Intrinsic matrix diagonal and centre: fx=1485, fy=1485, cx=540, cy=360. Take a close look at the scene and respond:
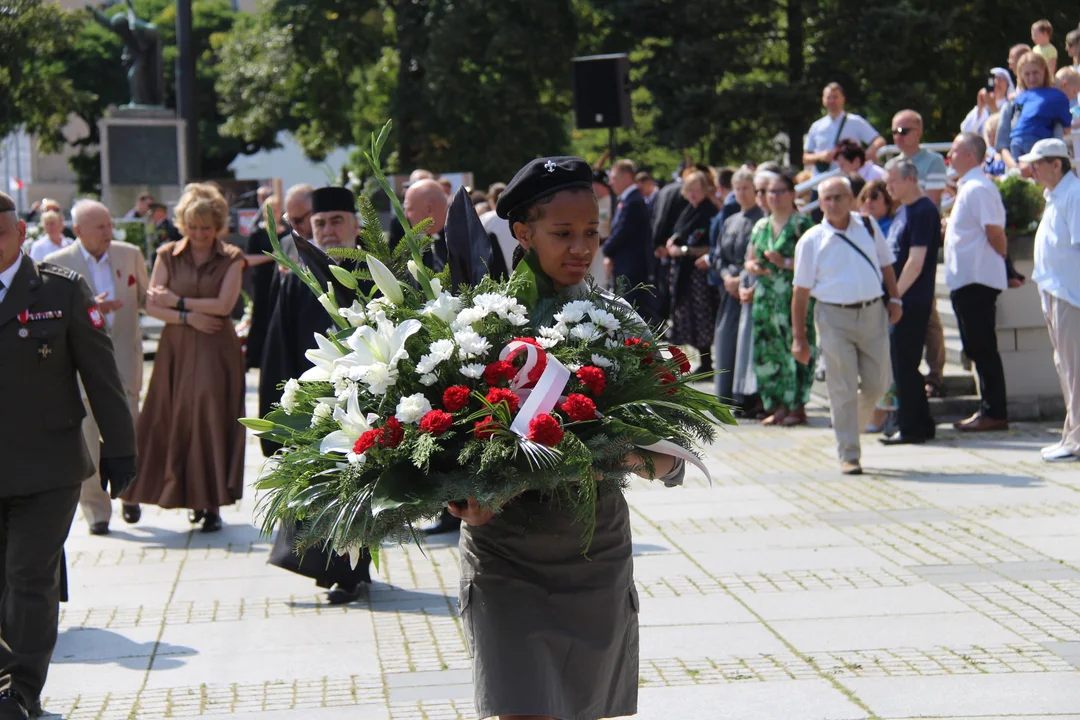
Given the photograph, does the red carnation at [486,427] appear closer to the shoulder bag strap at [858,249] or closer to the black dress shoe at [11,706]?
the black dress shoe at [11,706]

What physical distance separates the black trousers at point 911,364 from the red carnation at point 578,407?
8.43m

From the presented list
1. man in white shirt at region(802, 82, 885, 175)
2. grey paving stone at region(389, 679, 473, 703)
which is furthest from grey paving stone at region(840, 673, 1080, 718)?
man in white shirt at region(802, 82, 885, 175)

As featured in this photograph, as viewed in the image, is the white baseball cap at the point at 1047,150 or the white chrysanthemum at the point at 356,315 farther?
the white baseball cap at the point at 1047,150

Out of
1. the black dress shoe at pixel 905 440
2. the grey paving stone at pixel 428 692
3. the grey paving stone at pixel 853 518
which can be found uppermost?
the black dress shoe at pixel 905 440

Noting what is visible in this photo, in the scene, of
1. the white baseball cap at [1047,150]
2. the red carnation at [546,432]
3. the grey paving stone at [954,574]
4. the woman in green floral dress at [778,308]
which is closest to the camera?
the red carnation at [546,432]

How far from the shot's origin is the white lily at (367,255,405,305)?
3670 millimetres

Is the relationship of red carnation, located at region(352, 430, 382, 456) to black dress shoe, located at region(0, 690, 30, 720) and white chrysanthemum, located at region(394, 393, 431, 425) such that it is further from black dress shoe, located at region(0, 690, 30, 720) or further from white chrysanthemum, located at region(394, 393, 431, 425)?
black dress shoe, located at region(0, 690, 30, 720)

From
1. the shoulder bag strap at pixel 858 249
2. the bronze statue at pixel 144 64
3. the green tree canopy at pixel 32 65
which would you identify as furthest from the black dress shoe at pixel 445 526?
the green tree canopy at pixel 32 65

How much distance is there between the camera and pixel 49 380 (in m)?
5.57

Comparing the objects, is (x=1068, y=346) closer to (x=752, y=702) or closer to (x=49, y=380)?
(x=752, y=702)

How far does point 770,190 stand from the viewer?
12078mm

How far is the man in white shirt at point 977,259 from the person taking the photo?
11328mm

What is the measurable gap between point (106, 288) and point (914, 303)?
5.97m

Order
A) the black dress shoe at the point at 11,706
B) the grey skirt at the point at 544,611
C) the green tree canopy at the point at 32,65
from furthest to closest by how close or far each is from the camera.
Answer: the green tree canopy at the point at 32,65
the black dress shoe at the point at 11,706
the grey skirt at the point at 544,611
